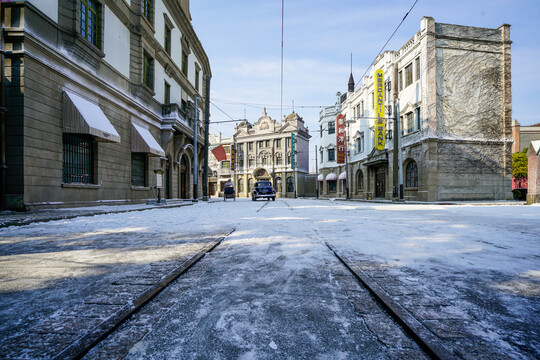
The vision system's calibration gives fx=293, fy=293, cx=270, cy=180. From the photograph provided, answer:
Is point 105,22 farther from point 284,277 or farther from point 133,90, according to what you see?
point 284,277

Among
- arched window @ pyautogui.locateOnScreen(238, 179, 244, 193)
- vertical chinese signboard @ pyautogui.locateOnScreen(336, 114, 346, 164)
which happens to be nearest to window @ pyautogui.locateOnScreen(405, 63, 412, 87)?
vertical chinese signboard @ pyautogui.locateOnScreen(336, 114, 346, 164)

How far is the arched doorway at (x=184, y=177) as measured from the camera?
22625mm

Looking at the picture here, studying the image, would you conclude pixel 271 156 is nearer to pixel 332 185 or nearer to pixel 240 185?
pixel 240 185

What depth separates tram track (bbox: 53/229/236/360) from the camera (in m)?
1.38

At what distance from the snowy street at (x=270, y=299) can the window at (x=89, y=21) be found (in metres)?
10.3

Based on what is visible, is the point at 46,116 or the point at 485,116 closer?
the point at 46,116

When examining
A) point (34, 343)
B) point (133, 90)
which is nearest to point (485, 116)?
point (133, 90)

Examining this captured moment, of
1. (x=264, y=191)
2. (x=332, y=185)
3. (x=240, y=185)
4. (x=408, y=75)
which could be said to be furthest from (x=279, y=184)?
(x=408, y=75)

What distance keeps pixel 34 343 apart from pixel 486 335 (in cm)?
239

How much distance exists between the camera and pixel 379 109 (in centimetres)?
2488

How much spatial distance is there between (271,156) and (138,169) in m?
36.0

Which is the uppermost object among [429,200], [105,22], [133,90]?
[105,22]

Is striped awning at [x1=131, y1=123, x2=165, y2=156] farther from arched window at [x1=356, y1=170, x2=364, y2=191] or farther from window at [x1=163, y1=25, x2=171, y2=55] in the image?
arched window at [x1=356, y1=170, x2=364, y2=191]

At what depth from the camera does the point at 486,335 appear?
5.26 feet
